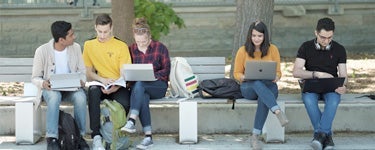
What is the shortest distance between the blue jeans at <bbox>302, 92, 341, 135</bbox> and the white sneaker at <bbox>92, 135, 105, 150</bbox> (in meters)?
2.22

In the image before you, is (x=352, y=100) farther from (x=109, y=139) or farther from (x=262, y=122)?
(x=109, y=139)

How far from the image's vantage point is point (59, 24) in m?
8.57

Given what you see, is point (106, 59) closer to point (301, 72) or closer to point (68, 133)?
point (68, 133)

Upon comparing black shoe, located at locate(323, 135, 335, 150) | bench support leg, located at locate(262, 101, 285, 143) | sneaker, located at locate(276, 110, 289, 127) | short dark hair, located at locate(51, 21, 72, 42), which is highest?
short dark hair, located at locate(51, 21, 72, 42)

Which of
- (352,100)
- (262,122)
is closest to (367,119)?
(352,100)

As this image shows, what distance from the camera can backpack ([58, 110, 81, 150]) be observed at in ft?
27.6

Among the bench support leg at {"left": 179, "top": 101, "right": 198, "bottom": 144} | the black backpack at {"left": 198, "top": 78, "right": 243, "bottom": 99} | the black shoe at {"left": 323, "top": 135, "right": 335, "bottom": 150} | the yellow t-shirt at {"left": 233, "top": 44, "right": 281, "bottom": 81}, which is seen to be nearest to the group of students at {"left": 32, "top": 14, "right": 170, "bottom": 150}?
the bench support leg at {"left": 179, "top": 101, "right": 198, "bottom": 144}

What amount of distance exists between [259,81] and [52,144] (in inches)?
89.8

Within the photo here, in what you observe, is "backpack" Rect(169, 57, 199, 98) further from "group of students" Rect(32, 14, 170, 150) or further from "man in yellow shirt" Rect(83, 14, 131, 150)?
"man in yellow shirt" Rect(83, 14, 131, 150)

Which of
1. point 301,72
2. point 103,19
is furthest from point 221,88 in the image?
point 103,19

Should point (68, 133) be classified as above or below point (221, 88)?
below

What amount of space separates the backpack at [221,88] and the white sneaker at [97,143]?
129cm

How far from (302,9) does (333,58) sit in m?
8.39

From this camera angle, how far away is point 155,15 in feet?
40.3
